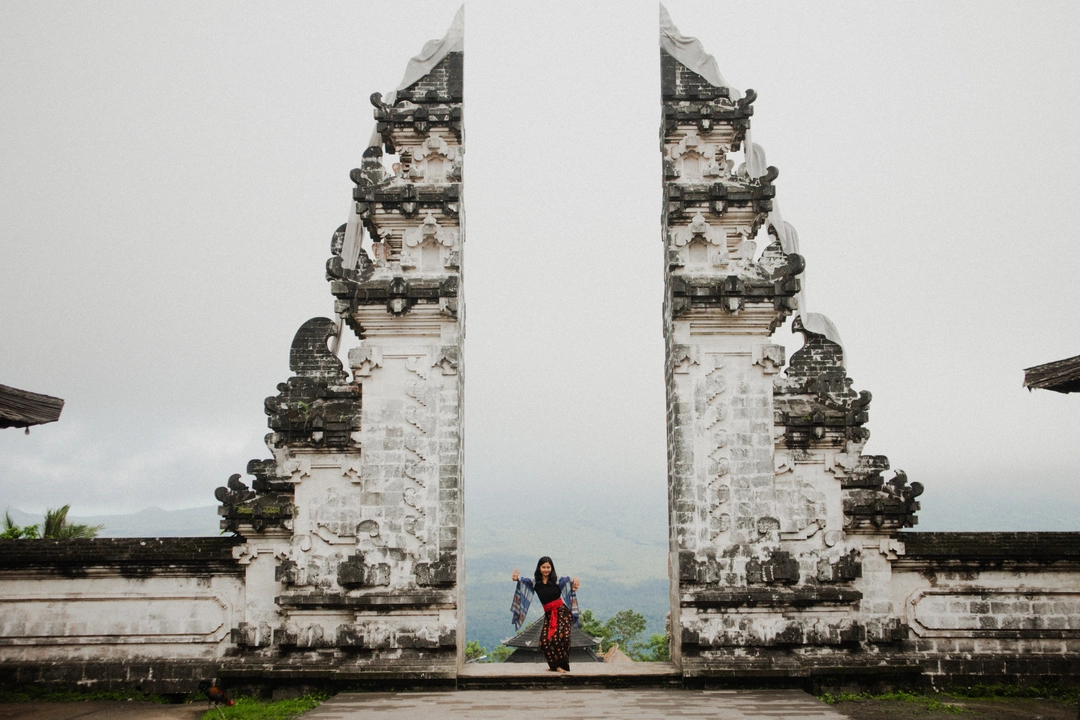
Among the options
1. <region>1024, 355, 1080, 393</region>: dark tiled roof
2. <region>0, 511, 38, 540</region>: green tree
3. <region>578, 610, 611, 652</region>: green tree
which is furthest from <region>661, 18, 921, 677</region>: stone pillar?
<region>578, 610, 611, 652</region>: green tree

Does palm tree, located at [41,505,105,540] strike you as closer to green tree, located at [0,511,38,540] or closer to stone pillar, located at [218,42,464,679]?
green tree, located at [0,511,38,540]

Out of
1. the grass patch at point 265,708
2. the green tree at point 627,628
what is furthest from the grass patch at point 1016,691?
the green tree at point 627,628

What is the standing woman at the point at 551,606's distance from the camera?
33.4 ft

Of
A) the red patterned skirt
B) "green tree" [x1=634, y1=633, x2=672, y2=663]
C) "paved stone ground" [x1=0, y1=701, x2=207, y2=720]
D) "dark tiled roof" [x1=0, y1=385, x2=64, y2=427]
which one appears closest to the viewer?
"dark tiled roof" [x1=0, y1=385, x2=64, y2=427]

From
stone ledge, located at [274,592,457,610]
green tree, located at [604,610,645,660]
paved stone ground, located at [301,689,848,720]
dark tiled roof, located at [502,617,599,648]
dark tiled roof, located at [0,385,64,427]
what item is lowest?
green tree, located at [604,610,645,660]

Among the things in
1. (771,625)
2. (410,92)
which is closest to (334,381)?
(410,92)

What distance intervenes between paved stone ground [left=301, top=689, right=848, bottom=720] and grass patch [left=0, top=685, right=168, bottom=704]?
266cm

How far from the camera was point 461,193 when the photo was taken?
37.4 feet

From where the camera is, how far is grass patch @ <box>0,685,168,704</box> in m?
9.81

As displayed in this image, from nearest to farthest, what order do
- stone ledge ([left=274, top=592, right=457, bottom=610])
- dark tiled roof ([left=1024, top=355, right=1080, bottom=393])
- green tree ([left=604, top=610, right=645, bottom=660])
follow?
1. dark tiled roof ([left=1024, top=355, right=1080, bottom=393])
2. stone ledge ([left=274, top=592, right=457, bottom=610])
3. green tree ([left=604, top=610, right=645, bottom=660])

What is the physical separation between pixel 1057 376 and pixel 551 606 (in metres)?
6.58

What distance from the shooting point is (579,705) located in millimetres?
8844

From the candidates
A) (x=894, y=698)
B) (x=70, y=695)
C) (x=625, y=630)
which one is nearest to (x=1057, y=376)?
(x=894, y=698)

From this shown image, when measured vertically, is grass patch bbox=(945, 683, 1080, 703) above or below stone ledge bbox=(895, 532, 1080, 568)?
below
